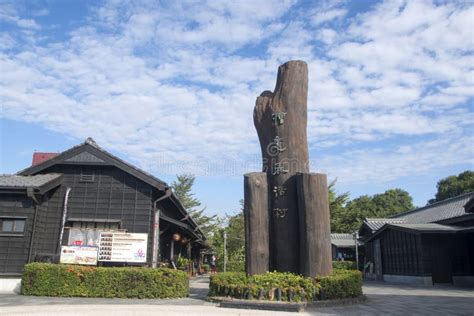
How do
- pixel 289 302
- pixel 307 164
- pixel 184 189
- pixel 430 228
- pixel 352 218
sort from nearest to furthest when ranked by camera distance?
pixel 289 302 → pixel 307 164 → pixel 430 228 → pixel 352 218 → pixel 184 189

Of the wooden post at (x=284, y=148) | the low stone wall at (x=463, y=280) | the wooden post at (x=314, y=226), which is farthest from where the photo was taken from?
the low stone wall at (x=463, y=280)

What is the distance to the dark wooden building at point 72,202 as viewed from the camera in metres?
13.4

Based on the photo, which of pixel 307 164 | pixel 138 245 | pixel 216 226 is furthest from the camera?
pixel 216 226

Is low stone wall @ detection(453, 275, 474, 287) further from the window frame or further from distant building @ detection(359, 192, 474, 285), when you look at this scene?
the window frame

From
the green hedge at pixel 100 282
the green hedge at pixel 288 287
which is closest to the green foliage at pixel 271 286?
the green hedge at pixel 288 287

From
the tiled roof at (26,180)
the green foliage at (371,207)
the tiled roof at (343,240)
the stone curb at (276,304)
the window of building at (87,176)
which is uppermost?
the green foliage at (371,207)

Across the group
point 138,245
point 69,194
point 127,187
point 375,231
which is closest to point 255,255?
point 138,245

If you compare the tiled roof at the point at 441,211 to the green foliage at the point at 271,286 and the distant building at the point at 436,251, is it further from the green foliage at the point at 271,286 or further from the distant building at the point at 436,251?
the green foliage at the point at 271,286

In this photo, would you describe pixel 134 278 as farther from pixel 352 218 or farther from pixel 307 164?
pixel 352 218

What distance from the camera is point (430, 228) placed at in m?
19.4

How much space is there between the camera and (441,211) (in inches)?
993

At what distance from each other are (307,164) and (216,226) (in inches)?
1491

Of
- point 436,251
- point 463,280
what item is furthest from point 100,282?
point 463,280

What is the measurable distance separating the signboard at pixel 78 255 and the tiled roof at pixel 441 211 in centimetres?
1887
